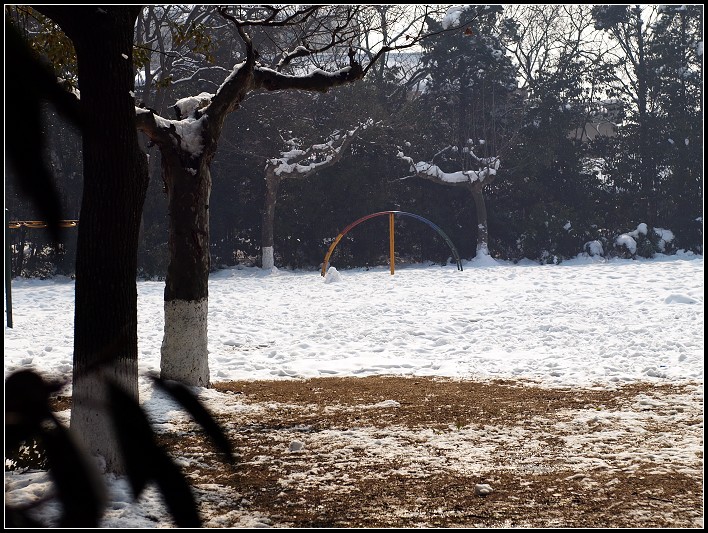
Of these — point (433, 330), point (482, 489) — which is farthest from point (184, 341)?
point (433, 330)

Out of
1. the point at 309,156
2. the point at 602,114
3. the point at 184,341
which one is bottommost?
the point at 184,341

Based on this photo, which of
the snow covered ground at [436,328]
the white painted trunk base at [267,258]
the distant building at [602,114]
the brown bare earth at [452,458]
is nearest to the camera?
the brown bare earth at [452,458]

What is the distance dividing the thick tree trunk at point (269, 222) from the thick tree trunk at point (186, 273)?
1276 centimetres

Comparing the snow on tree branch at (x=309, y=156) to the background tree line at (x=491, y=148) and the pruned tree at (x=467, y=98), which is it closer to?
the background tree line at (x=491, y=148)

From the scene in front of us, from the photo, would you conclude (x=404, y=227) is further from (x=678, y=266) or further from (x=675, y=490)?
(x=675, y=490)

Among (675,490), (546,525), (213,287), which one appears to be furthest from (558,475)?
(213,287)

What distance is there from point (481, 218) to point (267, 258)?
19.3 ft

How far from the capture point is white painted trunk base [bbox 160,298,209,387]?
6.25m

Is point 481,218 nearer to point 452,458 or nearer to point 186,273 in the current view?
point 186,273

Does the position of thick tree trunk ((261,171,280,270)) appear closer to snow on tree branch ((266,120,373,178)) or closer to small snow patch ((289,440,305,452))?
snow on tree branch ((266,120,373,178))

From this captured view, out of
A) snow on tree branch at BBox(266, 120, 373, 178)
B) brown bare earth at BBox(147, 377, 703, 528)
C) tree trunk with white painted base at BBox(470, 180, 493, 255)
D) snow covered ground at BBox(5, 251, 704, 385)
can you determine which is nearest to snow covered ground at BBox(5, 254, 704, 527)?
snow covered ground at BBox(5, 251, 704, 385)

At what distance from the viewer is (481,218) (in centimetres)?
2119

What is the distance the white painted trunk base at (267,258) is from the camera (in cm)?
1925

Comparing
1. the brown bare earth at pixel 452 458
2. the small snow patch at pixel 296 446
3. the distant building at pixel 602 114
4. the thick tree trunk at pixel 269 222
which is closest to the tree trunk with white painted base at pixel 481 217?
the distant building at pixel 602 114
